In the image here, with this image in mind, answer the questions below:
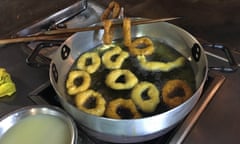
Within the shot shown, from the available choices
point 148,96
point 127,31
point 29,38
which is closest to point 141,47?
point 127,31

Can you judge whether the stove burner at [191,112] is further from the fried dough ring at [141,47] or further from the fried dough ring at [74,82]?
the fried dough ring at [141,47]

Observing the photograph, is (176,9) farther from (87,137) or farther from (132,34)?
(87,137)

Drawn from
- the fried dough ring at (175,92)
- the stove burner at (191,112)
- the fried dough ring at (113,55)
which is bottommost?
the stove burner at (191,112)

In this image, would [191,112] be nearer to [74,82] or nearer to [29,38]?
[74,82]

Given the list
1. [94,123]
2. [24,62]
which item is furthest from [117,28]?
[94,123]

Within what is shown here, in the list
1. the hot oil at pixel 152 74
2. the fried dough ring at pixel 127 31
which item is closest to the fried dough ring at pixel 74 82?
the hot oil at pixel 152 74

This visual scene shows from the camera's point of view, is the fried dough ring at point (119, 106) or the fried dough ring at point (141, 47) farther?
the fried dough ring at point (141, 47)
